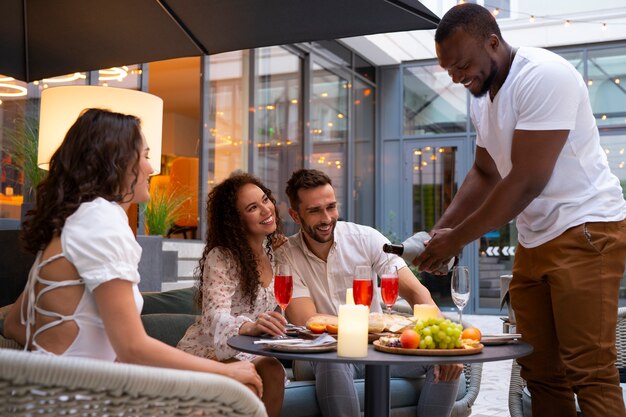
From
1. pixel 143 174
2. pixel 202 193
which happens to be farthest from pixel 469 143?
pixel 143 174

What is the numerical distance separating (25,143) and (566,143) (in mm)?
3729

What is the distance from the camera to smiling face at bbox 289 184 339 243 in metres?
2.99

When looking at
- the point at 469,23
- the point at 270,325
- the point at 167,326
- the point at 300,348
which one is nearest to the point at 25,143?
the point at 167,326

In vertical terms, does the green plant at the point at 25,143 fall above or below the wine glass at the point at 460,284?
above

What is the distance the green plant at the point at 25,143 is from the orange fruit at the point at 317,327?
2.77 metres

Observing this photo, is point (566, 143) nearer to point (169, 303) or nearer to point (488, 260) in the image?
point (169, 303)

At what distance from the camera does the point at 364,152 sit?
1162 cm

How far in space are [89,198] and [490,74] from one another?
126 centimetres

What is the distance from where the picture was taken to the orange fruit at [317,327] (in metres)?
2.28

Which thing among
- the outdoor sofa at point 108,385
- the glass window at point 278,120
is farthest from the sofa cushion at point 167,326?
the glass window at point 278,120

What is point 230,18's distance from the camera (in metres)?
3.28

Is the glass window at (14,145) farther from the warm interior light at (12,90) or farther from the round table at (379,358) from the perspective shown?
the round table at (379,358)

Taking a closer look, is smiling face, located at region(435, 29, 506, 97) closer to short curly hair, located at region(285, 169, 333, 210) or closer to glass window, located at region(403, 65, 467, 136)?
short curly hair, located at region(285, 169, 333, 210)

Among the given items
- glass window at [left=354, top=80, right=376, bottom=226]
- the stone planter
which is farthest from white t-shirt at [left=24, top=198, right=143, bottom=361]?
glass window at [left=354, top=80, right=376, bottom=226]
